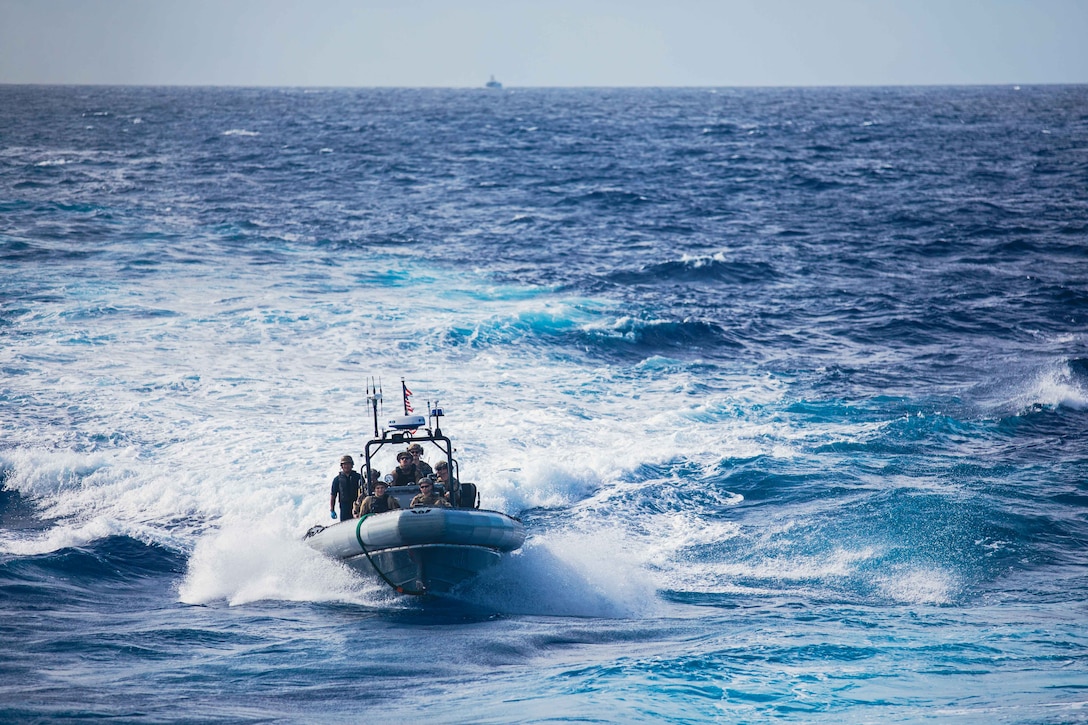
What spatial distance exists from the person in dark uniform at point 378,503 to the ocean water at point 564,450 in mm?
861

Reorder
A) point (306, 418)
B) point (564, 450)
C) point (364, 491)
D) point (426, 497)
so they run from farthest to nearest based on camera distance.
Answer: point (306, 418), point (564, 450), point (364, 491), point (426, 497)

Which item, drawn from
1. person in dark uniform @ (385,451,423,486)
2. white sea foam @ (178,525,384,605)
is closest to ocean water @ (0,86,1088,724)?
white sea foam @ (178,525,384,605)

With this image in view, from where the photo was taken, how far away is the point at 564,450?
18188 mm

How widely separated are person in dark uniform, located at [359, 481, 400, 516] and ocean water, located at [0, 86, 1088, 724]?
0.86 metres

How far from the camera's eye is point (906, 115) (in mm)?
98250

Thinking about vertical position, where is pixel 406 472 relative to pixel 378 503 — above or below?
above

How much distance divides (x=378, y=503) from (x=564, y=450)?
19.4ft

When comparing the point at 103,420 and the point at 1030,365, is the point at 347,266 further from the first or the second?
the point at 1030,365

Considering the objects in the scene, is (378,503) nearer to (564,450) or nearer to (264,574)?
(264,574)

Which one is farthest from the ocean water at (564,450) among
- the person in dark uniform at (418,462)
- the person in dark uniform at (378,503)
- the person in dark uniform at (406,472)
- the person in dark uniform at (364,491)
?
the person in dark uniform at (418,462)

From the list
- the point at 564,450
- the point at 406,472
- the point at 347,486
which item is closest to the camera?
the point at 347,486

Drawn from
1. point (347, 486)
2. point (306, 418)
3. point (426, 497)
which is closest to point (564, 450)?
point (306, 418)

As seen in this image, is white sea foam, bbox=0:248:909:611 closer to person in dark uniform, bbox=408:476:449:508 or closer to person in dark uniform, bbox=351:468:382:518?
person in dark uniform, bbox=351:468:382:518

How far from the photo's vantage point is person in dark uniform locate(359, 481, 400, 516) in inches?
502
